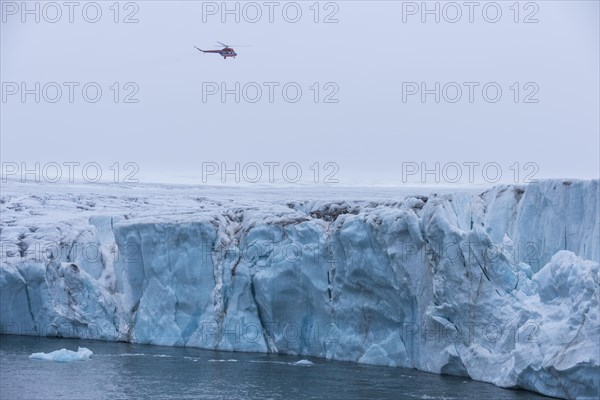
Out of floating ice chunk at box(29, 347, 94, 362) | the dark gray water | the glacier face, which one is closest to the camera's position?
the dark gray water

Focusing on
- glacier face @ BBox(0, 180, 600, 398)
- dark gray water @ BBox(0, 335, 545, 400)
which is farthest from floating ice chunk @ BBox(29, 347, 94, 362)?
glacier face @ BBox(0, 180, 600, 398)

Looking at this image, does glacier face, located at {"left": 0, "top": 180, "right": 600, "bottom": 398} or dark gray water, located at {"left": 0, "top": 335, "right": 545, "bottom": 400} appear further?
glacier face, located at {"left": 0, "top": 180, "right": 600, "bottom": 398}

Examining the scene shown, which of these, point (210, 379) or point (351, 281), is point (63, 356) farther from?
point (351, 281)

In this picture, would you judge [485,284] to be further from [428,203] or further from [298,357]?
[298,357]

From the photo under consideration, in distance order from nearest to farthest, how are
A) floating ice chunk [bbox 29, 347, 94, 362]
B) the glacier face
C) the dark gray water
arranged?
the dark gray water < the glacier face < floating ice chunk [bbox 29, 347, 94, 362]

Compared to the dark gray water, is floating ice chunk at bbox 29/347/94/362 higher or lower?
higher

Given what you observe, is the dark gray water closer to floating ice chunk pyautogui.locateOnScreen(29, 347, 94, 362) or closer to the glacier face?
floating ice chunk pyautogui.locateOnScreen(29, 347, 94, 362)

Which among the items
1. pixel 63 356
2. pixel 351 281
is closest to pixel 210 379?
pixel 63 356
